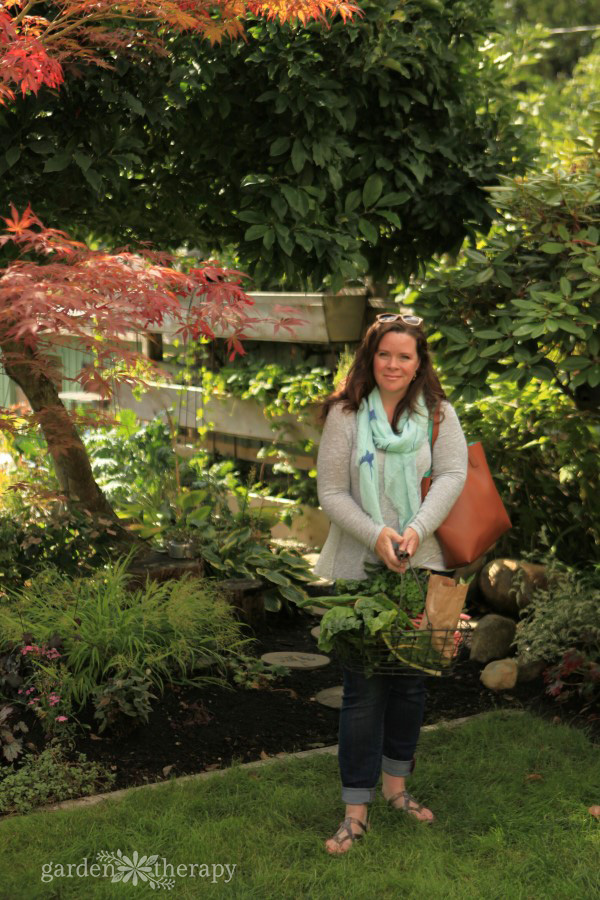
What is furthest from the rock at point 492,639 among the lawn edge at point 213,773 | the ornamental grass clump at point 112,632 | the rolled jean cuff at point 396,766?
the rolled jean cuff at point 396,766

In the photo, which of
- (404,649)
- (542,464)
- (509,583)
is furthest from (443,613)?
(542,464)

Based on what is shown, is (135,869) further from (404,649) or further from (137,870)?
(404,649)

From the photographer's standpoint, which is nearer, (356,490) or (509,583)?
(356,490)

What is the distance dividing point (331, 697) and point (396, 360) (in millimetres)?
1961

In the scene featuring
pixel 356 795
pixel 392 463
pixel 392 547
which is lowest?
pixel 356 795

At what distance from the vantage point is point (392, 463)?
319 centimetres

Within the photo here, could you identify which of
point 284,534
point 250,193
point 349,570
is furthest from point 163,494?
point 349,570

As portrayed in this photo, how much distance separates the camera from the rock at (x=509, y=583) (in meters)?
5.21

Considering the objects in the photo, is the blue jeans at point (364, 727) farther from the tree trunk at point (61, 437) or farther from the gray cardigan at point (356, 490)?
the tree trunk at point (61, 437)

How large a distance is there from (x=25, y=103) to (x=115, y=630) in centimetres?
215

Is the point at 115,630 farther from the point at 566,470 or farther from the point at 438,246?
the point at 438,246

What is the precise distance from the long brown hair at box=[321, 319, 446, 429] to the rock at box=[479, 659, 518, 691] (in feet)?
6.00

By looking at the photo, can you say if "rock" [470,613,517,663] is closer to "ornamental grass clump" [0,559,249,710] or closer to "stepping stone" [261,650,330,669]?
"stepping stone" [261,650,330,669]

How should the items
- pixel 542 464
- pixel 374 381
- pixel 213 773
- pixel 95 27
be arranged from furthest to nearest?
pixel 542 464 < pixel 95 27 < pixel 213 773 < pixel 374 381
